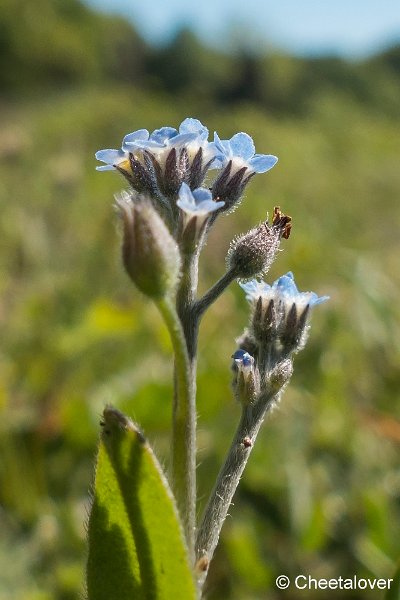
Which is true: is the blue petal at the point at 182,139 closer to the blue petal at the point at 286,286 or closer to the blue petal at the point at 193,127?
the blue petal at the point at 193,127

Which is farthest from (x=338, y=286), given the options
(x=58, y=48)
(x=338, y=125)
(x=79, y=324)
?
(x=58, y=48)

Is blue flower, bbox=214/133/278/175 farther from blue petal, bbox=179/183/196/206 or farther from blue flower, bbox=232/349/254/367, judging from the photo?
blue flower, bbox=232/349/254/367

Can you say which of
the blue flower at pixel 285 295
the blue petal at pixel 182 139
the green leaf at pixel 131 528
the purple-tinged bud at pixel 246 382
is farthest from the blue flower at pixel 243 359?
the blue petal at pixel 182 139

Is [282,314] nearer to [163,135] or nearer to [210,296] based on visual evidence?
[210,296]

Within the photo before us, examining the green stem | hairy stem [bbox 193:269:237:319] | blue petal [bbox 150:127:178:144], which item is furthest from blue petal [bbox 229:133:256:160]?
the green stem

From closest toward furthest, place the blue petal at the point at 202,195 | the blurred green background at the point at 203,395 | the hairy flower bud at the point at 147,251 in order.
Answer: the hairy flower bud at the point at 147,251
the blue petal at the point at 202,195
the blurred green background at the point at 203,395

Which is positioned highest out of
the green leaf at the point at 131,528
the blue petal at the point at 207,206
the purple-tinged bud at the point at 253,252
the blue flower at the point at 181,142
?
the blue flower at the point at 181,142
